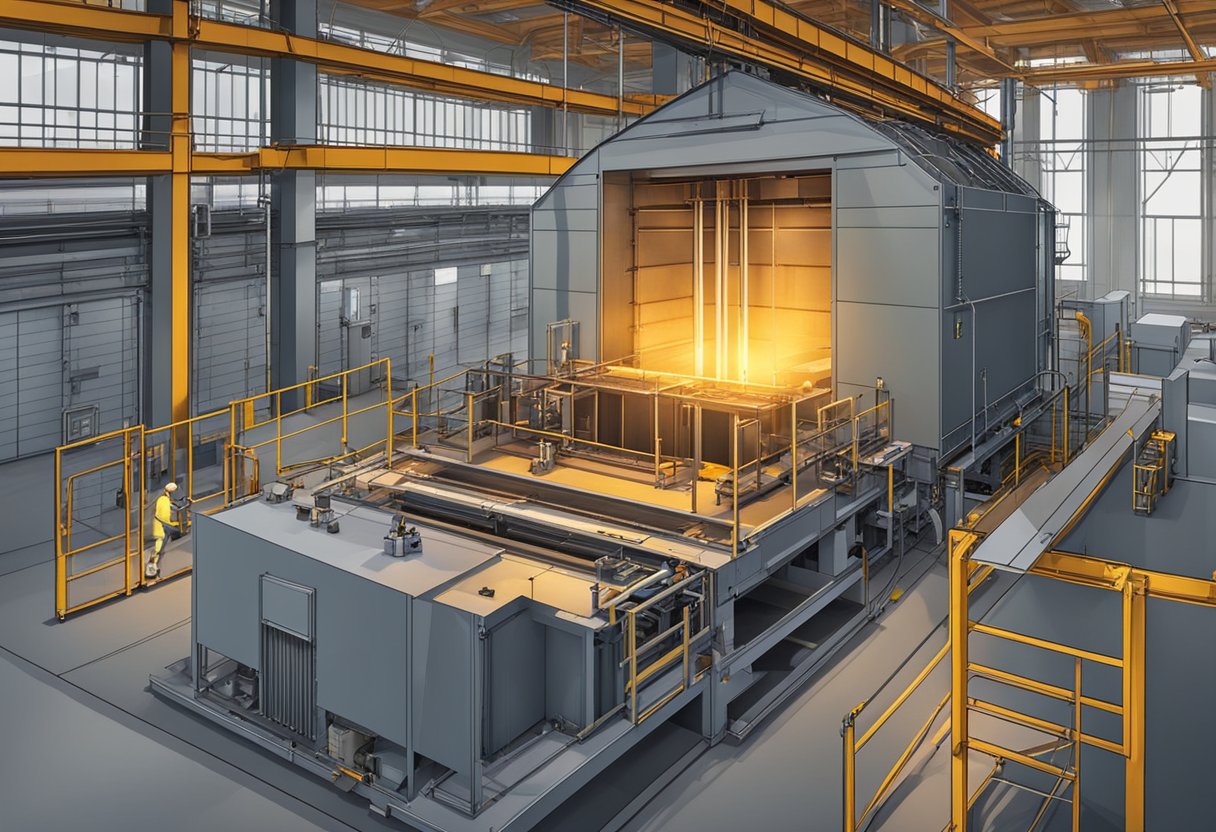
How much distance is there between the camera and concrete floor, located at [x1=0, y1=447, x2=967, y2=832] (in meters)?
6.19

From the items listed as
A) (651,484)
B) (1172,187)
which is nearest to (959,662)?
(651,484)

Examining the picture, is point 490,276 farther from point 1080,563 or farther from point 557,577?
point 1080,563

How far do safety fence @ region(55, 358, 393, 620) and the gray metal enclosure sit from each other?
289 centimetres

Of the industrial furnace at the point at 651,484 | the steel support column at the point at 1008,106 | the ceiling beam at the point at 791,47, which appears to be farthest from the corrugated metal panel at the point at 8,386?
the steel support column at the point at 1008,106

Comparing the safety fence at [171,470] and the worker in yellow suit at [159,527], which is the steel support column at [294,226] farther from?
the worker in yellow suit at [159,527]

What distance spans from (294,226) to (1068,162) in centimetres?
2304

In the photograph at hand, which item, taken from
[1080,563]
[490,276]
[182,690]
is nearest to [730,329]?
[182,690]

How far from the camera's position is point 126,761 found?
667cm

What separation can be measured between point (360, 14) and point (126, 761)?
19.7 metres

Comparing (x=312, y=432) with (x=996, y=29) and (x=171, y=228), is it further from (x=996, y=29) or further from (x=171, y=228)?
(x=996, y=29)

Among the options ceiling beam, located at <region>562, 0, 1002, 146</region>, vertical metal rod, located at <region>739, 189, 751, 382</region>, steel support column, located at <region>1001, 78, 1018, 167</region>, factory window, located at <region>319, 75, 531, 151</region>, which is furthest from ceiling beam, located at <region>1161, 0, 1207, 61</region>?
factory window, located at <region>319, 75, 531, 151</region>

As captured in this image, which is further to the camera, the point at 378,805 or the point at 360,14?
the point at 360,14

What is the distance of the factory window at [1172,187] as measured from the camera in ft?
85.4

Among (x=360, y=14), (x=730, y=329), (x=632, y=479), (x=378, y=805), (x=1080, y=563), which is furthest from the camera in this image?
(x=360, y=14)
